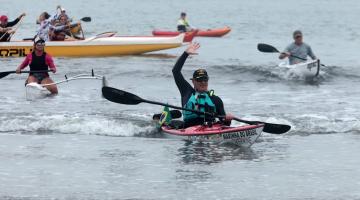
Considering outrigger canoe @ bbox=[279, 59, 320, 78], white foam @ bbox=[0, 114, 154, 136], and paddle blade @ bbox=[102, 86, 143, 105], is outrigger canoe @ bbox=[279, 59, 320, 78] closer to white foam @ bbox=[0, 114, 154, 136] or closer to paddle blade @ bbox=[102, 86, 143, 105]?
white foam @ bbox=[0, 114, 154, 136]

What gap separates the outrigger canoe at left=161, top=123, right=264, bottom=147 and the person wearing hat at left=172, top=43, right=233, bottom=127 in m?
0.19

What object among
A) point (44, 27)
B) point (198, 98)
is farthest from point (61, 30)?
point (198, 98)

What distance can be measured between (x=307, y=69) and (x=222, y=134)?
11270 millimetres

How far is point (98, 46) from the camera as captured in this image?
29688 millimetres

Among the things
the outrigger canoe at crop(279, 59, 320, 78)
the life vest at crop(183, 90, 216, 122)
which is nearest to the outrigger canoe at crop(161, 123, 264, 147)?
the life vest at crop(183, 90, 216, 122)

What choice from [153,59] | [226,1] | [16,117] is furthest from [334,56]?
[226,1]

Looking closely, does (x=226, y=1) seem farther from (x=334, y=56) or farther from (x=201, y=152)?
(x=201, y=152)

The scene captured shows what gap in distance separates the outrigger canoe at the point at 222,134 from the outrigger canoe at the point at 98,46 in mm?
13980

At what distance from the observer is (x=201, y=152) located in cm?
1431

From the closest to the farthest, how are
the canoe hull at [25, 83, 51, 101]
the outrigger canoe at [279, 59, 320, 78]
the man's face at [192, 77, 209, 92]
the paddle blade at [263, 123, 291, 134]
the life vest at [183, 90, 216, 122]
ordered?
the man's face at [192, 77, 209, 92] < the life vest at [183, 90, 216, 122] < the paddle blade at [263, 123, 291, 134] < the canoe hull at [25, 83, 51, 101] < the outrigger canoe at [279, 59, 320, 78]

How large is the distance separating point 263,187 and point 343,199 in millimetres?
1146

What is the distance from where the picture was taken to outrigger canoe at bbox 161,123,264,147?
1425 cm

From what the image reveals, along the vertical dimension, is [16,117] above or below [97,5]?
above

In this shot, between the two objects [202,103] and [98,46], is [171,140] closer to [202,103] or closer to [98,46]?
[202,103]
